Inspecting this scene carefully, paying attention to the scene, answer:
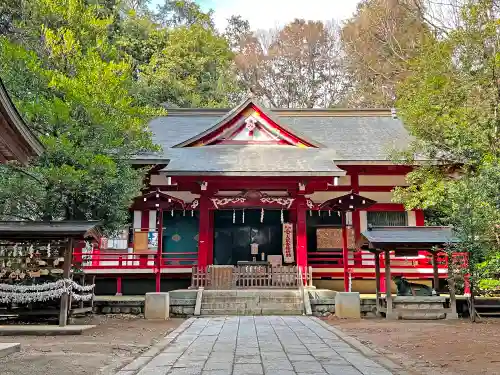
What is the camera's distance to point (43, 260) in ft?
33.6

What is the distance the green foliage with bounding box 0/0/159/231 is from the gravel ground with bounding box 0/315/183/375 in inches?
125

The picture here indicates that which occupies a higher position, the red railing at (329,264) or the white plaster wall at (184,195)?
the white plaster wall at (184,195)

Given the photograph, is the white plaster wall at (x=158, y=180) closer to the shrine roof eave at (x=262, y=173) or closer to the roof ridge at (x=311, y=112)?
the shrine roof eave at (x=262, y=173)

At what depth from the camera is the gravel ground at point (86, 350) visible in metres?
5.77

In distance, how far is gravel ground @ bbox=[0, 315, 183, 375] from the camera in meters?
5.77

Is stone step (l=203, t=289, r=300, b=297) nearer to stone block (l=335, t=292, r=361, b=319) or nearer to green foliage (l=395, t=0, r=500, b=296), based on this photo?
stone block (l=335, t=292, r=361, b=319)

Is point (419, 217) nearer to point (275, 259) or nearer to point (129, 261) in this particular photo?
point (275, 259)

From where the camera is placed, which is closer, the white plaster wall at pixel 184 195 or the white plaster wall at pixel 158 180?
the white plaster wall at pixel 184 195

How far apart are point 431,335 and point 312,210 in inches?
314

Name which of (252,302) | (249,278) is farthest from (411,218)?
(252,302)

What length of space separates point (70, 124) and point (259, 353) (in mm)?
7794

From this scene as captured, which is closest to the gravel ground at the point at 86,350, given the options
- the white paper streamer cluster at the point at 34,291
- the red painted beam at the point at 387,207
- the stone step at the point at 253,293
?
the white paper streamer cluster at the point at 34,291

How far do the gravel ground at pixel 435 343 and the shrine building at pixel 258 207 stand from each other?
3803 millimetres

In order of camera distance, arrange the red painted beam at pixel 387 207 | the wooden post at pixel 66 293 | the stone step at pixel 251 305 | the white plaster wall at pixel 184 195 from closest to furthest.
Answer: the wooden post at pixel 66 293 < the stone step at pixel 251 305 < the red painted beam at pixel 387 207 < the white plaster wall at pixel 184 195
